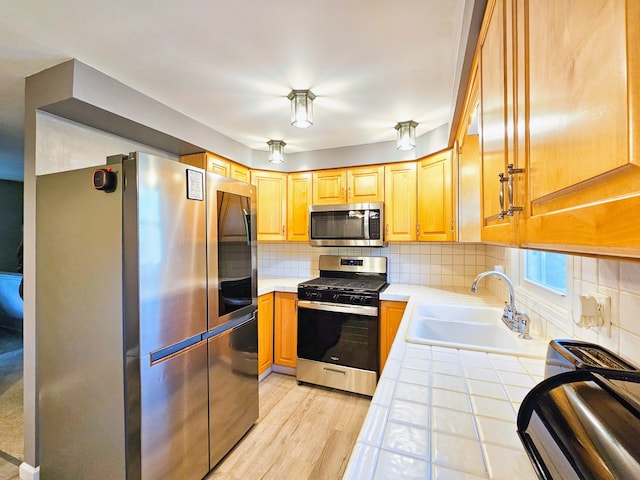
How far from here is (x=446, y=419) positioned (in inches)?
28.3

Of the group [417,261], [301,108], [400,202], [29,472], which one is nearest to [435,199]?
[400,202]

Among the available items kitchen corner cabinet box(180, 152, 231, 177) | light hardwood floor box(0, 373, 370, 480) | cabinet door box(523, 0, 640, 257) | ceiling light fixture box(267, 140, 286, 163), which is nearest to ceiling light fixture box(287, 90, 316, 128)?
ceiling light fixture box(267, 140, 286, 163)

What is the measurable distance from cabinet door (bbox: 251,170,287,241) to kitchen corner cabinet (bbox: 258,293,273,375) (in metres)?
0.68

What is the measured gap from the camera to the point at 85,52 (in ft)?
4.60

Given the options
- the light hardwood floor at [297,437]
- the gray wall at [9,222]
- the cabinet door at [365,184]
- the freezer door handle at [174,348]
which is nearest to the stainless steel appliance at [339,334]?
the light hardwood floor at [297,437]

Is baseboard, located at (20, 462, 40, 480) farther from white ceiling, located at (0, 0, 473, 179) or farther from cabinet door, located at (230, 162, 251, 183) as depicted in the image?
cabinet door, located at (230, 162, 251, 183)

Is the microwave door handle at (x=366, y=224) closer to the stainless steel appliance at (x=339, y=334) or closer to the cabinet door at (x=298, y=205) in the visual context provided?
the stainless steel appliance at (x=339, y=334)

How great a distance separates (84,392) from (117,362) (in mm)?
304

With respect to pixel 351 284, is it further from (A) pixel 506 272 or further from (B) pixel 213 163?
(B) pixel 213 163

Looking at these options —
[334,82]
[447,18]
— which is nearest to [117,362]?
[334,82]

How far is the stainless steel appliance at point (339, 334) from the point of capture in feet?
7.72

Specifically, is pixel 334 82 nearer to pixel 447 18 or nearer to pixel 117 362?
pixel 447 18

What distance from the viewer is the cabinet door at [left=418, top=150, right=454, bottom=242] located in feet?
7.58

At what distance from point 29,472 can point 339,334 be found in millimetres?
2046
